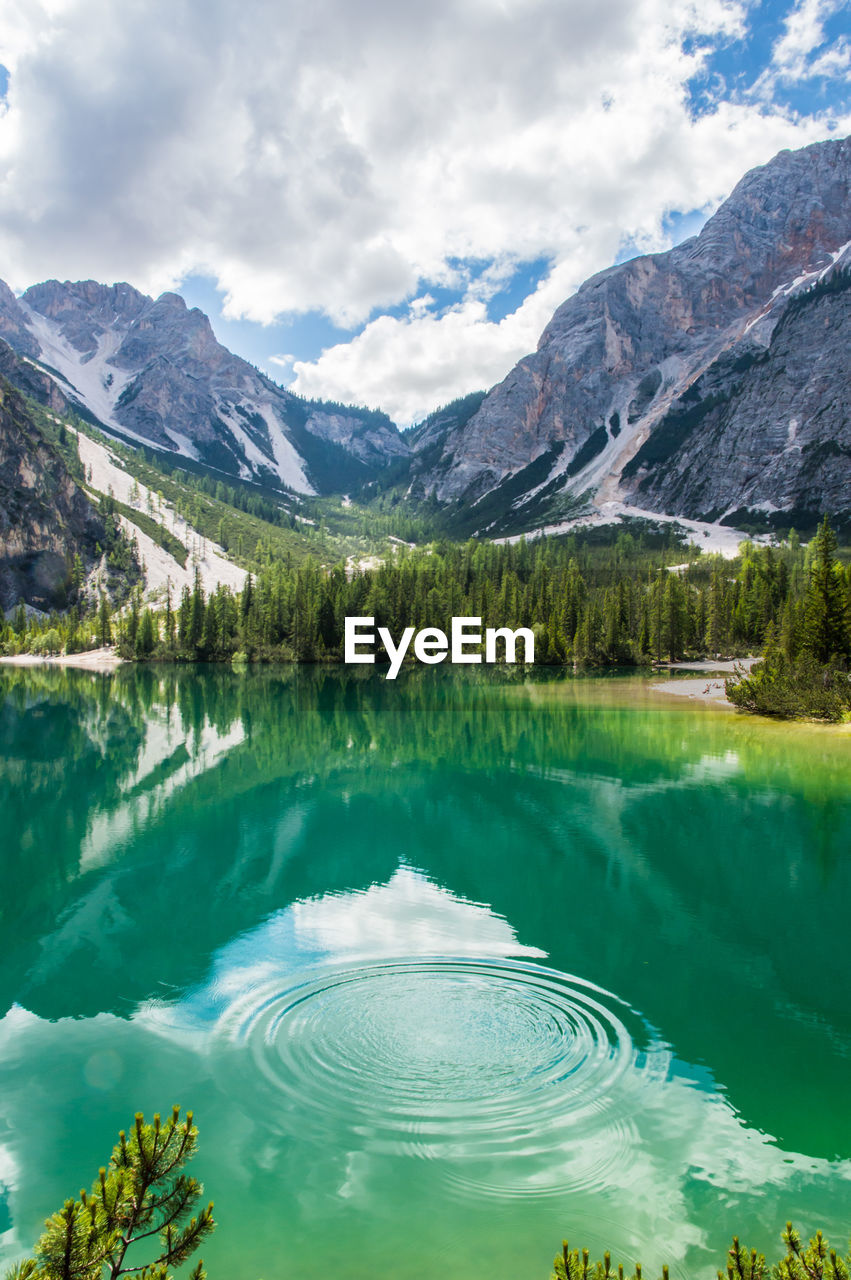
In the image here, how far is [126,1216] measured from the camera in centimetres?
393

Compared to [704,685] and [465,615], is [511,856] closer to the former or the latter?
[704,685]

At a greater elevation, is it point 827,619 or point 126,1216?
point 827,619

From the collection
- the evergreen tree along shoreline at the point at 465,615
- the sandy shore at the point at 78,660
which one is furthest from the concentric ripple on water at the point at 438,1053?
the sandy shore at the point at 78,660

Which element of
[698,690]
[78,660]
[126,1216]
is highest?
[126,1216]

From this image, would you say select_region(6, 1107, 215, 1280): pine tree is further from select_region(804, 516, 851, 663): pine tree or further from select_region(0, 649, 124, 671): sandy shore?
select_region(0, 649, 124, 671): sandy shore

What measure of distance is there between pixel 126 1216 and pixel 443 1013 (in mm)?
7282

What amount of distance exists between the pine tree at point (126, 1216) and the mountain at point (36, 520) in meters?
163

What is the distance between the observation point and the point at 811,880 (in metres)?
16.7

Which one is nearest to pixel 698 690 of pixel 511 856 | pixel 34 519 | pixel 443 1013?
pixel 511 856

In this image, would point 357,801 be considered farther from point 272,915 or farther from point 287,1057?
point 287,1057

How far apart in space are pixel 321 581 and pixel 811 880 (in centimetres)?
9942

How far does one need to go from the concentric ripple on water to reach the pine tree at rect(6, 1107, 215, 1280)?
4.40 metres

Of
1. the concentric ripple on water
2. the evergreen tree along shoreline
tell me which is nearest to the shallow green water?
the concentric ripple on water

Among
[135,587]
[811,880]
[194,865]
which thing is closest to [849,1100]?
[811,880]
